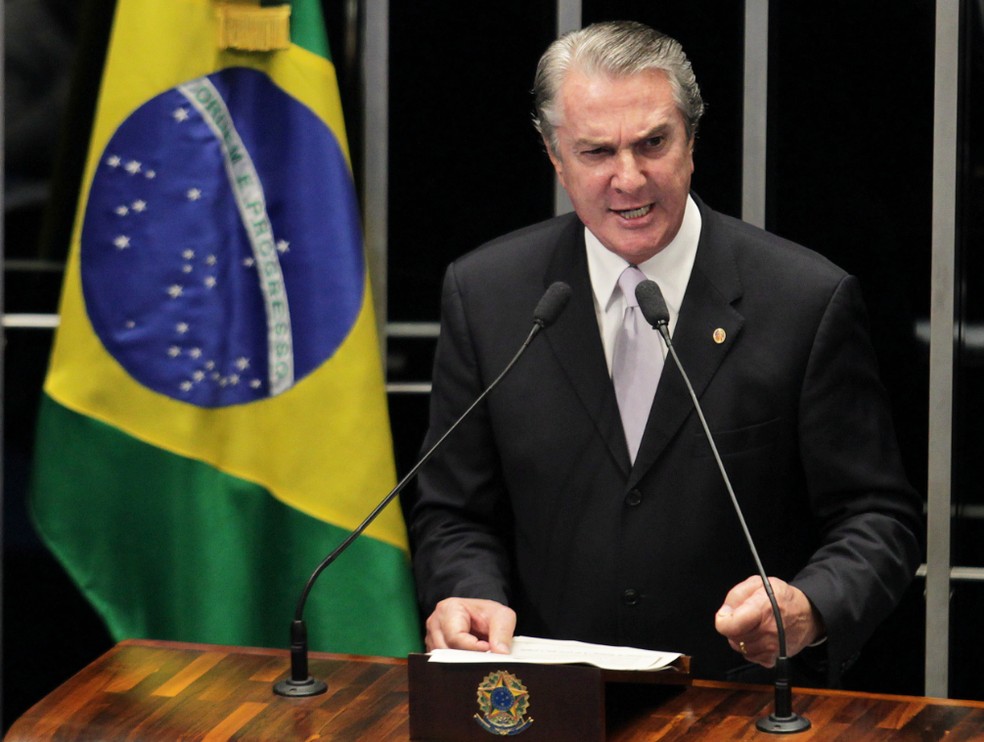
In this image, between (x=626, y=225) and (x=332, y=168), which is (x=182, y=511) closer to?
(x=332, y=168)

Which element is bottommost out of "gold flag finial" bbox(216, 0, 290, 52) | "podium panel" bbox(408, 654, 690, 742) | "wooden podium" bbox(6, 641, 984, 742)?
"wooden podium" bbox(6, 641, 984, 742)

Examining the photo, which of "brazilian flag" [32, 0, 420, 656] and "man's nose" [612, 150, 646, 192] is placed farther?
"brazilian flag" [32, 0, 420, 656]

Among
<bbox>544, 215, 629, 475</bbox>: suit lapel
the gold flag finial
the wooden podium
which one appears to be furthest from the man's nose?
the gold flag finial

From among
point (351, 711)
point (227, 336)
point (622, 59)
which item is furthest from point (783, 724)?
point (227, 336)

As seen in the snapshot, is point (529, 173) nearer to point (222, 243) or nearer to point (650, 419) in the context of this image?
point (222, 243)

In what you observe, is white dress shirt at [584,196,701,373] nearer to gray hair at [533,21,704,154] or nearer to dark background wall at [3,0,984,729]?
gray hair at [533,21,704,154]

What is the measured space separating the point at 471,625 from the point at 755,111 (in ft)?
5.25

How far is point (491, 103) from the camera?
11.2 feet

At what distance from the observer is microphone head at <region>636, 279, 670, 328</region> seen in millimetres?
2090

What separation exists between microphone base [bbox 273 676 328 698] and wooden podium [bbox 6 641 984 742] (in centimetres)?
1

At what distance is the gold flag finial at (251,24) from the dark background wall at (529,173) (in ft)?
0.94

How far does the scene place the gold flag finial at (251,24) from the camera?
10.3ft

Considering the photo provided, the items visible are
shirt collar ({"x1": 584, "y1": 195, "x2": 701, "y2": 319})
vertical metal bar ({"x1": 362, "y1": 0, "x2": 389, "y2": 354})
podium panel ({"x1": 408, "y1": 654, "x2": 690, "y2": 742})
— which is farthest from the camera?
vertical metal bar ({"x1": 362, "y1": 0, "x2": 389, "y2": 354})

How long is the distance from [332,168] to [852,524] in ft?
4.63
